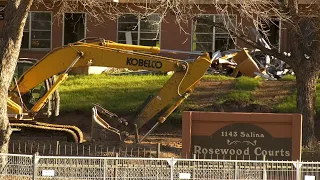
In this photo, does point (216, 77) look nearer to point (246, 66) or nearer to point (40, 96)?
point (246, 66)

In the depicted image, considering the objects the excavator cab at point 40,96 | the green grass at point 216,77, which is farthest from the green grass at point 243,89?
the excavator cab at point 40,96

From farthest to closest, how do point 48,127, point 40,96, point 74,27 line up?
point 74,27 → point 40,96 → point 48,127

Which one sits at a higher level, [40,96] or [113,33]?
[113,33]

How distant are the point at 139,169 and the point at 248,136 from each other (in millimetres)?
2880

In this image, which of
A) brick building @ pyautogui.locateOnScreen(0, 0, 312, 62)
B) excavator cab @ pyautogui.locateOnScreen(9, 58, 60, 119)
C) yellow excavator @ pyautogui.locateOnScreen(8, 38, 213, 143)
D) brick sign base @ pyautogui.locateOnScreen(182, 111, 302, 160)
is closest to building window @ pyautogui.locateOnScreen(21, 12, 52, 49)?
brick building @ pyautogui.locateOnScreen(0, 0, 312, 62)

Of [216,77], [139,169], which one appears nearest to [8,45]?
[139,169]

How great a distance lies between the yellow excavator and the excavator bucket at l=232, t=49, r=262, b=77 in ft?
36.1

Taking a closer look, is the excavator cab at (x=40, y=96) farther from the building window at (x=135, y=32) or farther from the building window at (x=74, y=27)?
the building window at (x=135, y=32)

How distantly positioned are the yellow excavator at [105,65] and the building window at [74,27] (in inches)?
555

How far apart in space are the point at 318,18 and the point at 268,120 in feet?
18.7

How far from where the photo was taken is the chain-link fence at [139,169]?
46.0ft

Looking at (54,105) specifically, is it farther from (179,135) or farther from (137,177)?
(137,177)

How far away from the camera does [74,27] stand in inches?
1414

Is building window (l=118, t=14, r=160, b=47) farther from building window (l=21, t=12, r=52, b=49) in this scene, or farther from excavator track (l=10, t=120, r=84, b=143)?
excavator track (l=10, t=120, r=84, b=143)
